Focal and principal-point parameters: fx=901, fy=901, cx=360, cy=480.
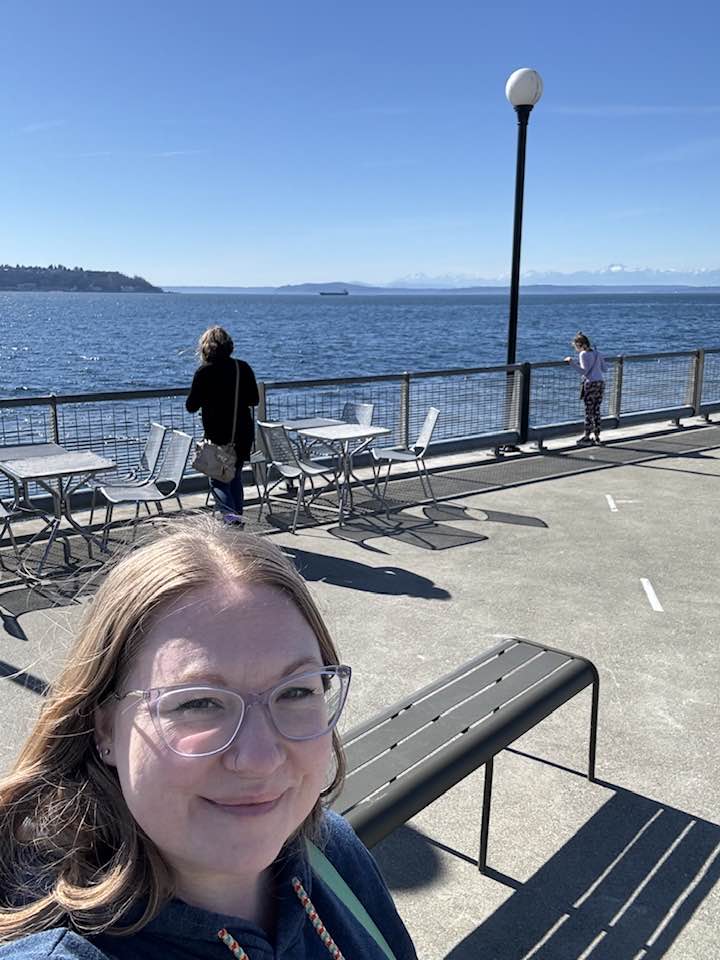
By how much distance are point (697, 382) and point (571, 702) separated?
10070 mm

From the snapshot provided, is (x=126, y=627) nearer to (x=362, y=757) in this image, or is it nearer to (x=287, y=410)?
(x=362, y=757)

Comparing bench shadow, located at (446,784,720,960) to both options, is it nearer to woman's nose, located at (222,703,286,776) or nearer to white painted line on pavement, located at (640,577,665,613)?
woman's nose, located at (222,703,286,776)

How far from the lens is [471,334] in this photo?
88875mm

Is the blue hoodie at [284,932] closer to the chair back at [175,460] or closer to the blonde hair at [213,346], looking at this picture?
the blonde hair at [213,346]

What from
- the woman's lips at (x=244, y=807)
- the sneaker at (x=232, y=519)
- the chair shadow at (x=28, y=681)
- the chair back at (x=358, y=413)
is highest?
the sneaker at (x=232, y=519)

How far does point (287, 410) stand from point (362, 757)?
680 centimetres

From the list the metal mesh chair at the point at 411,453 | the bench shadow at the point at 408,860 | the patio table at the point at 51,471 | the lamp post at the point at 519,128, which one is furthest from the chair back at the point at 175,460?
the lamp post at the point at 519,128

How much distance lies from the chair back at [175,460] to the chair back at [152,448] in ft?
0.48

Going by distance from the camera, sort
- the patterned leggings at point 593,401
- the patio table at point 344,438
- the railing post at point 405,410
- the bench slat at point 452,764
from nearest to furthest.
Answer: the bench slat at point 452,764
the patio table at point 344,438
the railing post at point 405,410
the patterned leggings at point 593,401

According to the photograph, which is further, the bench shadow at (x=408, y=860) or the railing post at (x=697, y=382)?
the railing post at (x=697, y=382)

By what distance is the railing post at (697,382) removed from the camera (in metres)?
13.1

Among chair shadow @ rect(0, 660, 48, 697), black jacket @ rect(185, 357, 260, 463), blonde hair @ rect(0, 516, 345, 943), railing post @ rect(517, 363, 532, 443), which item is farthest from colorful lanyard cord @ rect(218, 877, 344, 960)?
railing post @ rect(517, 363, 532, 443)

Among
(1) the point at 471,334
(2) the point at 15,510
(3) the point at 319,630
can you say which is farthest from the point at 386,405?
(1) the point at 471,334

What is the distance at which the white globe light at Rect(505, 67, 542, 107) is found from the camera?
10773 mm
